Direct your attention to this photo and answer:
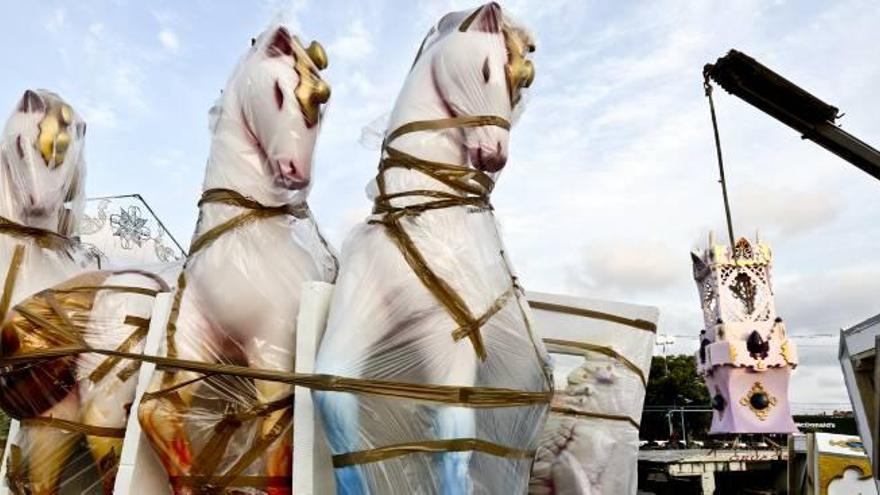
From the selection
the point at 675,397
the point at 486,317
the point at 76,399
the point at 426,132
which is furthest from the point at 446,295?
the point at 675,397

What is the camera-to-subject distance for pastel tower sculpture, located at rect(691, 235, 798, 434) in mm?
12094

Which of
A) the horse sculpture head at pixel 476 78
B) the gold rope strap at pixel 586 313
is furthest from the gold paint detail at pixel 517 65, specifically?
the gold rope strap at pixel 586 313

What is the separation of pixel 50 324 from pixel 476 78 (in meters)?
2.03

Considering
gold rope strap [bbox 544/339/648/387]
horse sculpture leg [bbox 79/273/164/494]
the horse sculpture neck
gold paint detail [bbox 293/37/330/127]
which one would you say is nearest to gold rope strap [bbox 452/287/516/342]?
the horse sculpture neck

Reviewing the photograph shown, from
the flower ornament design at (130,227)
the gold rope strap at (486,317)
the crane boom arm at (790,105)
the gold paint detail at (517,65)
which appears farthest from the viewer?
the flower ornament design at (130,227)

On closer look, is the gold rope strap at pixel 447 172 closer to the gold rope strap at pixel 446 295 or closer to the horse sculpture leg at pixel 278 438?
the gold rope strap at pixel 446 295

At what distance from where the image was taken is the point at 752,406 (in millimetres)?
12086

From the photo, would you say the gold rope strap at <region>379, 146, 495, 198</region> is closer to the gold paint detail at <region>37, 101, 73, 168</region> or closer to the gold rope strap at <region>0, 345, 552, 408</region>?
the gold rope strap at <region>0, 345, 552, 408</region>

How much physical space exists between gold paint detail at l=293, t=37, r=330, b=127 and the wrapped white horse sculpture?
37cm

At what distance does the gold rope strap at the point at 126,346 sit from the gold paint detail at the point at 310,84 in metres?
1.24

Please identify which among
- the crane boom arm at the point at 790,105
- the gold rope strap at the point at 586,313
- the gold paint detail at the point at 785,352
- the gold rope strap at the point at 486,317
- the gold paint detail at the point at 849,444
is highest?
the gold paint detail at the point at 785,352

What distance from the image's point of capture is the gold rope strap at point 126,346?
3.29m

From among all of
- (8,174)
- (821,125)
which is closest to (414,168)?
(8,174)

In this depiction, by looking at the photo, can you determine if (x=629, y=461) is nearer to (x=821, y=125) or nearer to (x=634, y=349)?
(x=634, y=349)
